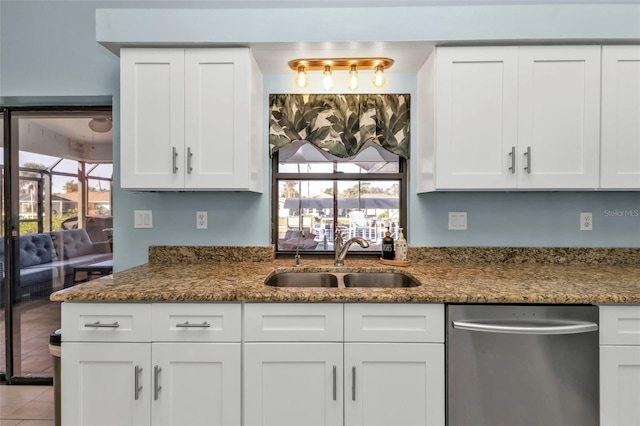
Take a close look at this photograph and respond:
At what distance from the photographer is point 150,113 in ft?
6.14

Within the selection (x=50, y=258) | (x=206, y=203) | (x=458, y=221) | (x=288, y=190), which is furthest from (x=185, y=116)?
(x=458, y=221)

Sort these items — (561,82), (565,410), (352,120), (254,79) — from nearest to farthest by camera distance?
(565,410) → (561,82) → (254,79) → (352,120)

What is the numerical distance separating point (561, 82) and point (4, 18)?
335 centimetres

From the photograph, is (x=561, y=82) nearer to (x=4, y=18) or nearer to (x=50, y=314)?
(x=4, y=18)

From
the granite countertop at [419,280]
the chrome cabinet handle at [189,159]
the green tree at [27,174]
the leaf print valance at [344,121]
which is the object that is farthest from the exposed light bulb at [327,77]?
the green tree at [27,174]

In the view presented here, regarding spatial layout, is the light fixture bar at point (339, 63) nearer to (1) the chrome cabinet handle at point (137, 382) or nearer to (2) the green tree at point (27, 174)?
(1) the chrome cabinet handle at point (137, 382)

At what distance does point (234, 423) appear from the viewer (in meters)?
1.50

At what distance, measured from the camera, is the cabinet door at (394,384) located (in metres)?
1.48

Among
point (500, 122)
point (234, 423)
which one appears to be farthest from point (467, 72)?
point (234, 423)

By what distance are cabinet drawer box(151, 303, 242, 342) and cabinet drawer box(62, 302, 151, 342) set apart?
2.0 inches

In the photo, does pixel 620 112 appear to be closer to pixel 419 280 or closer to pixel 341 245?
pixel 419 280

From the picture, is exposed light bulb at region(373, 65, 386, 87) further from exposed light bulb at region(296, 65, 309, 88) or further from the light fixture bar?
exposed light bulb at region(296, 65, 309, 88)

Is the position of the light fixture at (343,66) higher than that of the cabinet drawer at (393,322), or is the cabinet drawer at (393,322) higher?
the light fixture at (343,66)

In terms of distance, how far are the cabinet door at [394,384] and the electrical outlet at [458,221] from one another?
952 millimetres
